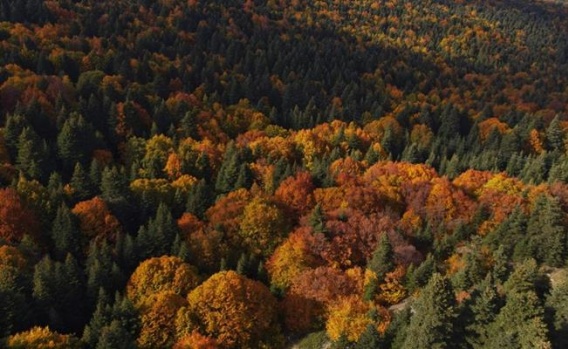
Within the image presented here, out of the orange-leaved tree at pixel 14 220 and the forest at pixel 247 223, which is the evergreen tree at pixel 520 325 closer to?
the forest at pixel 247 223

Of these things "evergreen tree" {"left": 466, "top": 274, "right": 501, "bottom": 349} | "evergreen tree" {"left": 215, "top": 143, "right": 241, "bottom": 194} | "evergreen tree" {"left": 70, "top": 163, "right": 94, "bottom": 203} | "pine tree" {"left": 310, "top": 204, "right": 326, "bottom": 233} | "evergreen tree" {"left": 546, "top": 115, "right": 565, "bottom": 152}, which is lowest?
"evergreen tree" {"left": 546, "top": 115, "right": 565, "bottom": 152}

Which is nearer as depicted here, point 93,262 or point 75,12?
point 93,262

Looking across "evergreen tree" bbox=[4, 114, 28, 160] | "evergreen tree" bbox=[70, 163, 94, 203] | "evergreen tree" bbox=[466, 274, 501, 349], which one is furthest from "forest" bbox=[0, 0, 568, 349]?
"evergreen tree" bbox=[70, 163, 94, 203]

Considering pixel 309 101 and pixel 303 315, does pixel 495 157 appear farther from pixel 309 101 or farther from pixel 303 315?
pixel 303 315

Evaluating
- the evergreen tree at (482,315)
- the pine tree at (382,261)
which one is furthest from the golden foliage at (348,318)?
the evergreen tree at (482,315)

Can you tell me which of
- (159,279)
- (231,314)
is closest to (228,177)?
(159,279)

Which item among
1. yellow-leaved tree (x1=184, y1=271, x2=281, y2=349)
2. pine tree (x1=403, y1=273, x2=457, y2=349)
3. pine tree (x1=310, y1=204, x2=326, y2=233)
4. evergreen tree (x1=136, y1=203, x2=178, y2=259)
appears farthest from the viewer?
pine tree (x1=310, y1=204, x2=326, y2=233)

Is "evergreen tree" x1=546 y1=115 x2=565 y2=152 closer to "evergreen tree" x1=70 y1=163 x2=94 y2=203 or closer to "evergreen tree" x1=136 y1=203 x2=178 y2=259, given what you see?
"evergreen tree" x1=136 y1=203 x2=178 y2=259

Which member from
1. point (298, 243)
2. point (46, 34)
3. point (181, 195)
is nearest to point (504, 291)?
point (298, 243)
